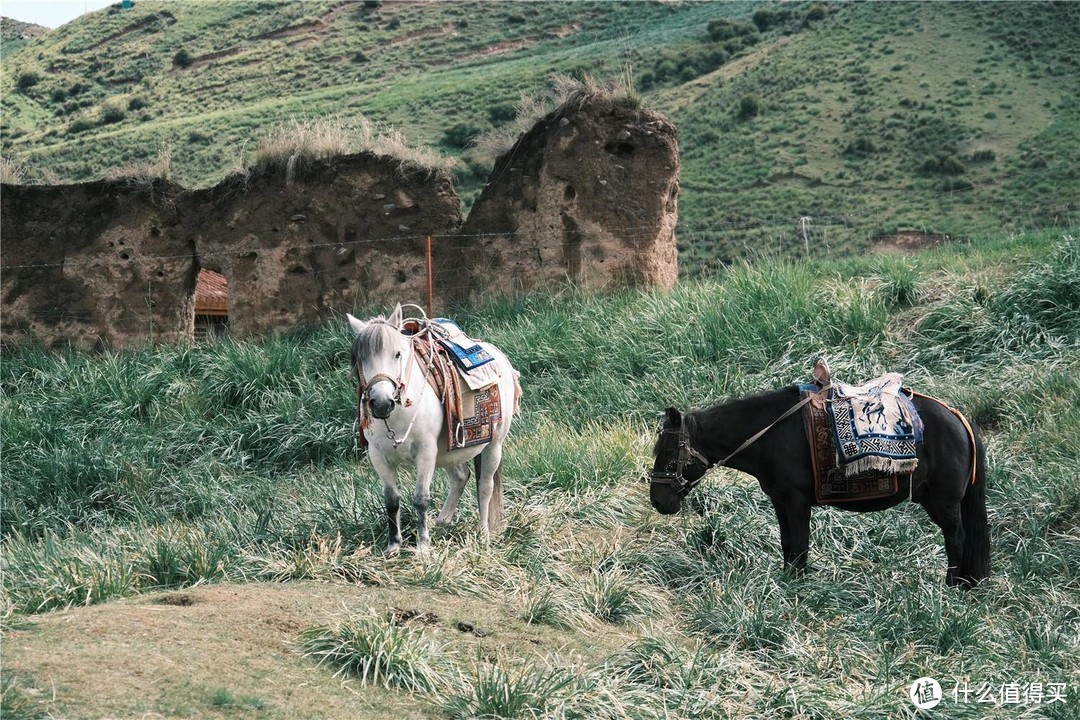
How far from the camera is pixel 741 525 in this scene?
9.17 meters

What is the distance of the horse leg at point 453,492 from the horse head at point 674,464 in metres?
1.41

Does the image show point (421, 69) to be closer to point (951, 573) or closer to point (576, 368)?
point (576, 368)

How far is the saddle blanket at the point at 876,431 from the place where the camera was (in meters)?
7.77

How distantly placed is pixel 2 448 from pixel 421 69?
4690 cm

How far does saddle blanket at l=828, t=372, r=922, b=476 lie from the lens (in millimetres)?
7770

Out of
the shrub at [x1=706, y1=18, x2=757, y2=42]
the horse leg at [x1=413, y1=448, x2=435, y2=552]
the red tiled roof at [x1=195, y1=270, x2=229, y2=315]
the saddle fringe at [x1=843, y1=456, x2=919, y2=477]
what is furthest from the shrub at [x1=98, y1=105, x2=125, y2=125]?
the saddle fringe at [x1=843, y1=456, x2=919, y2=477]

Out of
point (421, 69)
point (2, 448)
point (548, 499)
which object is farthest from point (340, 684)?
point (421, 69)

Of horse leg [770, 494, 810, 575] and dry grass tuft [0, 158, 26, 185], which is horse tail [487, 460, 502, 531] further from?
dry grass tuft [0, 158, 26, 185]

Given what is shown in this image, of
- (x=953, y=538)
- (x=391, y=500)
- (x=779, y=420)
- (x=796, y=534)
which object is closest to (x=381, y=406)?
(x=391, y=500)

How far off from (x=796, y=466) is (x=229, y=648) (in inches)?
162

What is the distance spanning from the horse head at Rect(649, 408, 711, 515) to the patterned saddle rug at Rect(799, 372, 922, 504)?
835mm

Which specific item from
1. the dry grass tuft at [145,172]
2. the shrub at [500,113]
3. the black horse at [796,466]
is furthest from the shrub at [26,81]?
the black horse at [796,466]

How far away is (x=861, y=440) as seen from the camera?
7.81 m

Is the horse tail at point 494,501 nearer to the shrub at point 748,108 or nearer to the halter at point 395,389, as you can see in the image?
the halter at point 395,389
